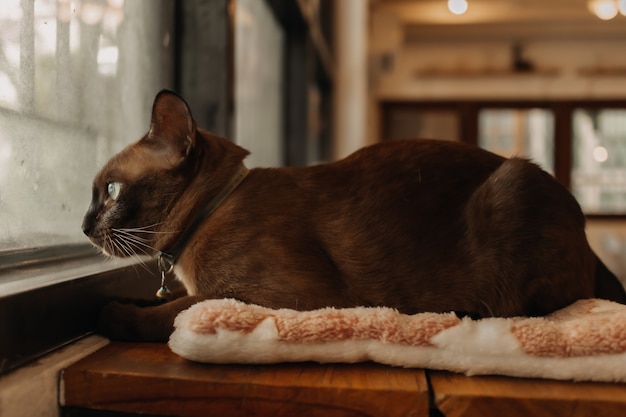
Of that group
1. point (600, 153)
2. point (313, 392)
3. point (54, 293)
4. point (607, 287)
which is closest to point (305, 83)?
point (607, 287)

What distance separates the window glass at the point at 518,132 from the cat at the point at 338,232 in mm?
6467

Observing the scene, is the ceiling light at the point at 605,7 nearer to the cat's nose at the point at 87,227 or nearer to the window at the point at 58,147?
the window at the point at 58,147

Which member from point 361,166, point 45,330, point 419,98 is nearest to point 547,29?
point 419,98

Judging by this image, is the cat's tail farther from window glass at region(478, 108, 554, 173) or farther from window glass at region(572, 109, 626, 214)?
window glass at region(572, 109, 626, 214)

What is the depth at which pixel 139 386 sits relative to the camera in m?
0.64

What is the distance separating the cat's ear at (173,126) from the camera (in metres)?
0.87

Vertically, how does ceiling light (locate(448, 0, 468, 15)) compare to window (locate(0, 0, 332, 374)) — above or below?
above

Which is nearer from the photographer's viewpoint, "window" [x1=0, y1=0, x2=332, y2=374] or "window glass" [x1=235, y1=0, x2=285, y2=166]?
"window" [x1=0, y1=0, x2=332, y2=374]

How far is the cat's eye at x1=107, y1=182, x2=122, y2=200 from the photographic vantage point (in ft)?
2.91

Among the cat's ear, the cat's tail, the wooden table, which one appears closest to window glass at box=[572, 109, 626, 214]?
the cat's tail

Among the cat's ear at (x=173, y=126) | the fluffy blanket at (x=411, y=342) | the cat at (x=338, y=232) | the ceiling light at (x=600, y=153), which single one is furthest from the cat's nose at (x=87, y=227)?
Result: the ceiling light at (x=600, y=153)

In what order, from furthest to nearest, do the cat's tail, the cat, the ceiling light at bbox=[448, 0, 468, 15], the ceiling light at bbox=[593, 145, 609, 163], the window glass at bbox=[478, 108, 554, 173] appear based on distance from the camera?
the ceiling light at bbox=[593, 145, 609, 163] < the window glass at bbox=[478, 108, 554, 173] < the ceiling light at bbox=[448, 0, 468, 15] < the cat's tail < the cat

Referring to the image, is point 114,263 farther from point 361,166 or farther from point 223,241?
point 361,166

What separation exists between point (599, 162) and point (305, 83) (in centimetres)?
589
